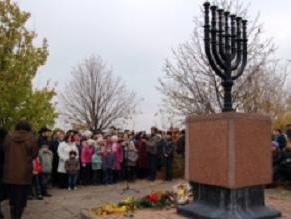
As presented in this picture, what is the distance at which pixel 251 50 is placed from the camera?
22.9 metres

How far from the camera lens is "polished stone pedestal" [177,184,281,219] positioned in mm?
8844

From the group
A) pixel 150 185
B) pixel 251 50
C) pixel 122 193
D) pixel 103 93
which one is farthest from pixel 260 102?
pixel 103 93

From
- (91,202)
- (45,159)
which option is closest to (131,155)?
(45,159)

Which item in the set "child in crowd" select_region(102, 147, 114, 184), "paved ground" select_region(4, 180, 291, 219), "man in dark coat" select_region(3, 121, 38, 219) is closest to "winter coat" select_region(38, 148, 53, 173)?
"paved ground" select_region(4, 180, 291, 219)

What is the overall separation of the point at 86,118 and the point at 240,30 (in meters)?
33.9

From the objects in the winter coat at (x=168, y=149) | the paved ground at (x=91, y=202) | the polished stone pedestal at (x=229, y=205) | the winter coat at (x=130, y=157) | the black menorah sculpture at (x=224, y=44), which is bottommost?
the paved ground at (x=91, y=202)

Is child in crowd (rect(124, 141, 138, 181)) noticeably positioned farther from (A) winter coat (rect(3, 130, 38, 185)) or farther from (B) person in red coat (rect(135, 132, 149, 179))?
(A) winter coat (rect(3, 130, 38, 185))

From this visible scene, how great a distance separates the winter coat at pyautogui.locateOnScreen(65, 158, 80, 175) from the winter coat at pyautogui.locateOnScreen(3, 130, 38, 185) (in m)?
5.39

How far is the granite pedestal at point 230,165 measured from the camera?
8781 millimetres

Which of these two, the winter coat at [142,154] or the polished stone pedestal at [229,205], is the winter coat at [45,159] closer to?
the winter coat at [142,154]

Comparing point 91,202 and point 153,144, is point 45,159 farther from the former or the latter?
point 153,144

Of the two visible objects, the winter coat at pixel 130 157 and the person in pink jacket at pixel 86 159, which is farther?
the winter coat at pixel 130 157

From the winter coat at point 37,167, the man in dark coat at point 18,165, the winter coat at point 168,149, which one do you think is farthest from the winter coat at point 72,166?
the man in dark coat at point 18,165

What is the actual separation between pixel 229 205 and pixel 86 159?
7761mm
